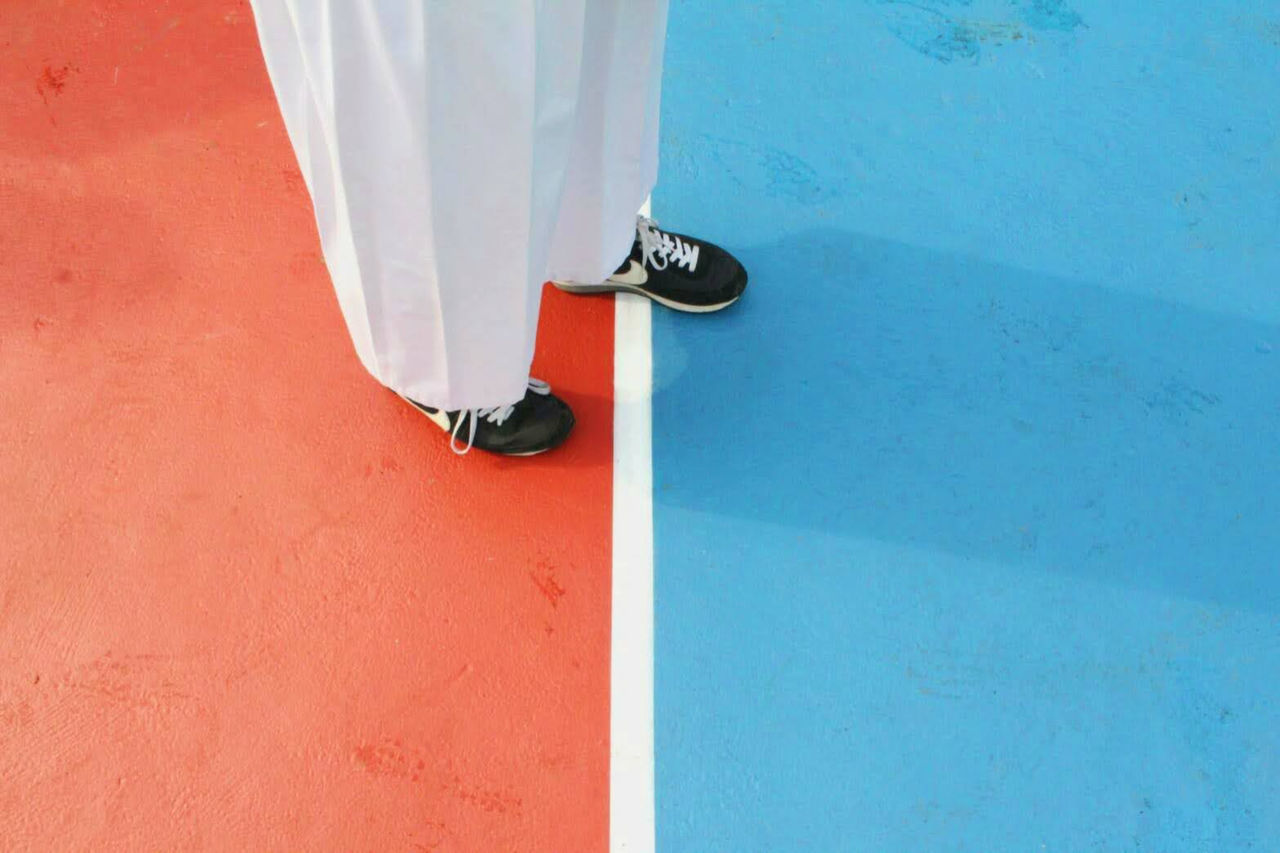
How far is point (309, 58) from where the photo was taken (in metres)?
1.12

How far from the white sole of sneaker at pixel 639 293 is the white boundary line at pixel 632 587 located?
0.03 meters

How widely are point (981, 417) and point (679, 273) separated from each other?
2.30 feet

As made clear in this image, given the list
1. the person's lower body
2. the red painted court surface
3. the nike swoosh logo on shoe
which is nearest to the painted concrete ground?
the red painted court surface

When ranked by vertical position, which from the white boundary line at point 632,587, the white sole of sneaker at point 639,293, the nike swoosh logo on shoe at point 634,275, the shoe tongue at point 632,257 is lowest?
the white boundary line at point 632,587

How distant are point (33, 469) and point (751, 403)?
4.60ft

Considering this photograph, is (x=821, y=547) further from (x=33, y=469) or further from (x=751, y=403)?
(x=33, y=469)

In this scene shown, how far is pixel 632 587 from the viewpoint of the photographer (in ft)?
5.57

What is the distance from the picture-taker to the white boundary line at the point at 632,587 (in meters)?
1.52

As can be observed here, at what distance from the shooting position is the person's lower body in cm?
108

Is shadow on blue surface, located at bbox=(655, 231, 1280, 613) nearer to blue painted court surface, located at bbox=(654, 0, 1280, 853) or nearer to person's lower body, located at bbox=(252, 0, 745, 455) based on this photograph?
blue painted court surface, located at bbox=(654, 0, 1280, 853)

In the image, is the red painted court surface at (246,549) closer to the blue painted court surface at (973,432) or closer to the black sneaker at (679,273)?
the black sneaker at (679,273)

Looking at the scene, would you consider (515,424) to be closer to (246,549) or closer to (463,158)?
(246,549)

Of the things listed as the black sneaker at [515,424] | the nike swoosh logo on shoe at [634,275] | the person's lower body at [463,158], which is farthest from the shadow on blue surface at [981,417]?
the person's lower body at [463,158]

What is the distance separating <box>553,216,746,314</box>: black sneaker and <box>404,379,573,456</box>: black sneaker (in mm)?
294
